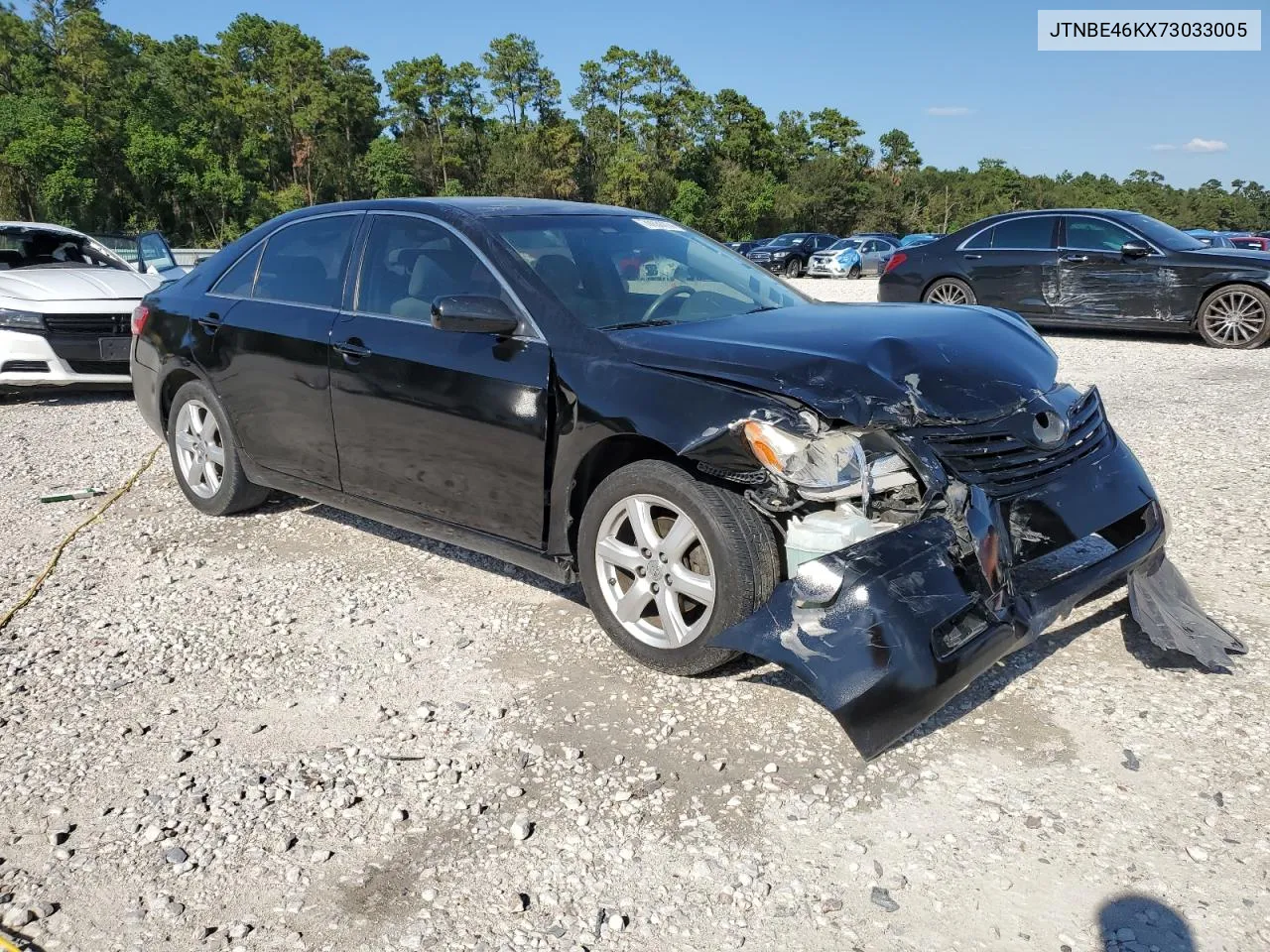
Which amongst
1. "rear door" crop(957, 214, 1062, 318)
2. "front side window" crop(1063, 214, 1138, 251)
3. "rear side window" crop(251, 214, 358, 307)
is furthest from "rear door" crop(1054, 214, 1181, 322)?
"rear side window" crop(251, 214, 358, 307)

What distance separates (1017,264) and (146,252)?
9.63 m

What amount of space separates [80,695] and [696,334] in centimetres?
255

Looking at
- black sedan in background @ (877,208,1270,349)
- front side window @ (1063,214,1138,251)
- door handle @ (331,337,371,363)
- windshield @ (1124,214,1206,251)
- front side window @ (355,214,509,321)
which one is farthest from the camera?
front side window @ (1063,214,1138,251)

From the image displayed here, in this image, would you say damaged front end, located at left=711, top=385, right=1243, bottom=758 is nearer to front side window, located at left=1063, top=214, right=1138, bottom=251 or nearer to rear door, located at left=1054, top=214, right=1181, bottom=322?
rear door, located at left=1054, top=214, right=1181, bottom=322

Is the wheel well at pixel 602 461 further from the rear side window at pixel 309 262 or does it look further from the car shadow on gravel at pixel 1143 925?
the car shadow on gravel at pixel 1143 925

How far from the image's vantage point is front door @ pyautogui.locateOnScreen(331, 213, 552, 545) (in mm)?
3939

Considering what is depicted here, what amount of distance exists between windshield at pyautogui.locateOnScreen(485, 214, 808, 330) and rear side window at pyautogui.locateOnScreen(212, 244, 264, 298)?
1669 millimetres

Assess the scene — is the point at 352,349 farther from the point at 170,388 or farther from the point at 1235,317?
the point at 1235,317

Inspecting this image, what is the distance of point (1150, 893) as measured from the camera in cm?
252

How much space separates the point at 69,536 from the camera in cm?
551

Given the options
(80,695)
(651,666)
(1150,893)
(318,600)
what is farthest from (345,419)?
(1150,893)

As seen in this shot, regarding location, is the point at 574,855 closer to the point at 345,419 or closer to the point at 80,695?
the point at 80,695

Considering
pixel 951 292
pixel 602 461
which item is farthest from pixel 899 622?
pixel 951 292

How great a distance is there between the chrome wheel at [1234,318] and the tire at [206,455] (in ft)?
33.8
